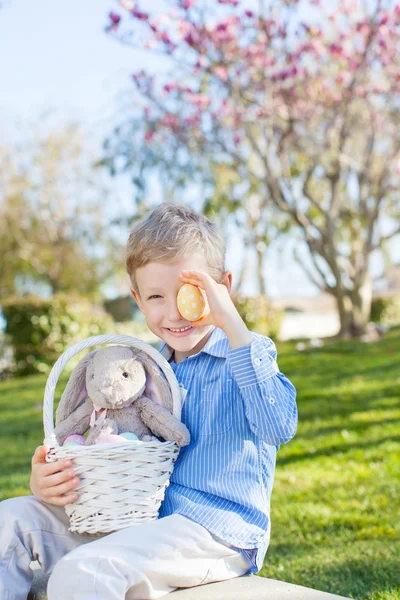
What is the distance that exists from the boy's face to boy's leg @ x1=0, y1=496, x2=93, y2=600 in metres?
0.66

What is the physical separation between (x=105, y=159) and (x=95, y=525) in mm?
14133

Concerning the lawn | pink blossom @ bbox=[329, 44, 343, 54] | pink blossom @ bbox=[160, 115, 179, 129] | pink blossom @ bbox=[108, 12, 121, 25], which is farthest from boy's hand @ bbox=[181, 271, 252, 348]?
pink blossom @ bbox=[160, 115, 179, 129]

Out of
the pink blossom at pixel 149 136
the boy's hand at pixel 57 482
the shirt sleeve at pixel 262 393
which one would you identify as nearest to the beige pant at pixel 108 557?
the boy's hand at pixel 57 482

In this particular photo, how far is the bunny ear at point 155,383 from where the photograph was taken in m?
2.25

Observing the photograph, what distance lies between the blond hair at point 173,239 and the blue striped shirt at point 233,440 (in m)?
0.30

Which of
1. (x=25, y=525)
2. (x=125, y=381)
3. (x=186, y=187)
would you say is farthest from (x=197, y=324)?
(x=186, y=187)

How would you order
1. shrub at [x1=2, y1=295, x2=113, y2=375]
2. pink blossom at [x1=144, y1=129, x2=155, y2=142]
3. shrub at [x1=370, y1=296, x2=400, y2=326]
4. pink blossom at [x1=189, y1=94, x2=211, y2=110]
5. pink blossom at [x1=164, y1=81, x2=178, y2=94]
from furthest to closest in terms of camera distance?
shrub at [x1=370, y1=296, x2=400, y2=326], pink blossom at [x1=144, y1=129, x2=155, y2=142], shrub at [x1=2, y1=295, x2=113, y2=375], pink blossom at [x1=189, y1=94, x2=211, y2=110], pink blossom at [x1=164, y1=81, x2=178, y2=94]

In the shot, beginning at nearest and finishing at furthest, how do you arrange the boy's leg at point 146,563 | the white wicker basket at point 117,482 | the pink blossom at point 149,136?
1. the boy's leg at point 146,563
2. the white wicker basket at point 117,482
3. the pink blossom at point 149,136

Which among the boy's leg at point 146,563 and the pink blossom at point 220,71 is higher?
the pink blossom at point 220,71

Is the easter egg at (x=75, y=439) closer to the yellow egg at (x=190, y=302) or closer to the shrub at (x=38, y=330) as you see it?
the yellow egg at (x=190, y=302)

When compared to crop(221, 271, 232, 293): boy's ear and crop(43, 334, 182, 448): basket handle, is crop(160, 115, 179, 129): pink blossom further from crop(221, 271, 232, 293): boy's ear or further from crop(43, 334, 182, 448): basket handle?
crop(43, 334, 182, 448): basket handle

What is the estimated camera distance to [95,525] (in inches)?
79.5

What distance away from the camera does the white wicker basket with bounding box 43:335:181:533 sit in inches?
78.1

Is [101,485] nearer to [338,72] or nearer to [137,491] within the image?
[137,491]
